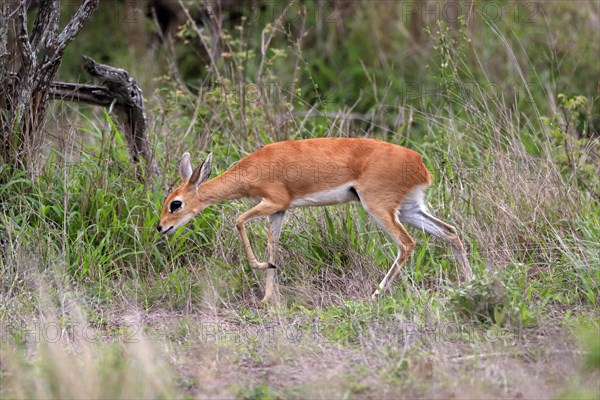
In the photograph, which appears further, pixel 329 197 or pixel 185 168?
pixel 185 168

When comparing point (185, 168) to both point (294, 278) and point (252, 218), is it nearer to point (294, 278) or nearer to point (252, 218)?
point (252, 218)

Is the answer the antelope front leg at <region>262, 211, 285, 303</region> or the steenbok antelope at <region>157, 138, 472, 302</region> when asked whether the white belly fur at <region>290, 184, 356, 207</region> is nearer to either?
the steenbok antelope at <region>157, 138, 472, 302</region>

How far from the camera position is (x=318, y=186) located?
24.1 feet

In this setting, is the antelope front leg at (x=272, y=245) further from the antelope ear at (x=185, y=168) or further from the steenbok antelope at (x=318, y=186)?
the antelope ear at (x=185, y=168)

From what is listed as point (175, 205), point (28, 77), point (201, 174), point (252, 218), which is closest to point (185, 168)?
point (201, 174)

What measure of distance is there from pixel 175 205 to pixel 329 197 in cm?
114

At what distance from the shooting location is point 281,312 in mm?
6645

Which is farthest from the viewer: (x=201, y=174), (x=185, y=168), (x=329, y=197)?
(x=185, y=168)

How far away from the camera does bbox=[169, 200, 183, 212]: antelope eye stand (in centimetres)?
734

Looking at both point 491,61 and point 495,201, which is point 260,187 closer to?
point 495,201

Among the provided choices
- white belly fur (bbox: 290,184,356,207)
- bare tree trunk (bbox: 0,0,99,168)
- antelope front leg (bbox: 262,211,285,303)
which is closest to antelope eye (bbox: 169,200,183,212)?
antelope front leg (bbox: 262,211,285,303)

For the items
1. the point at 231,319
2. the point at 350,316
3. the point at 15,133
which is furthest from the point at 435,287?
the point at 15,133

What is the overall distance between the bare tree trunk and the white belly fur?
2.13 m

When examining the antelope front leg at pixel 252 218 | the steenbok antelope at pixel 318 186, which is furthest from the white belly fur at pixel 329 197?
the antelope front leg at pixel 252 218
